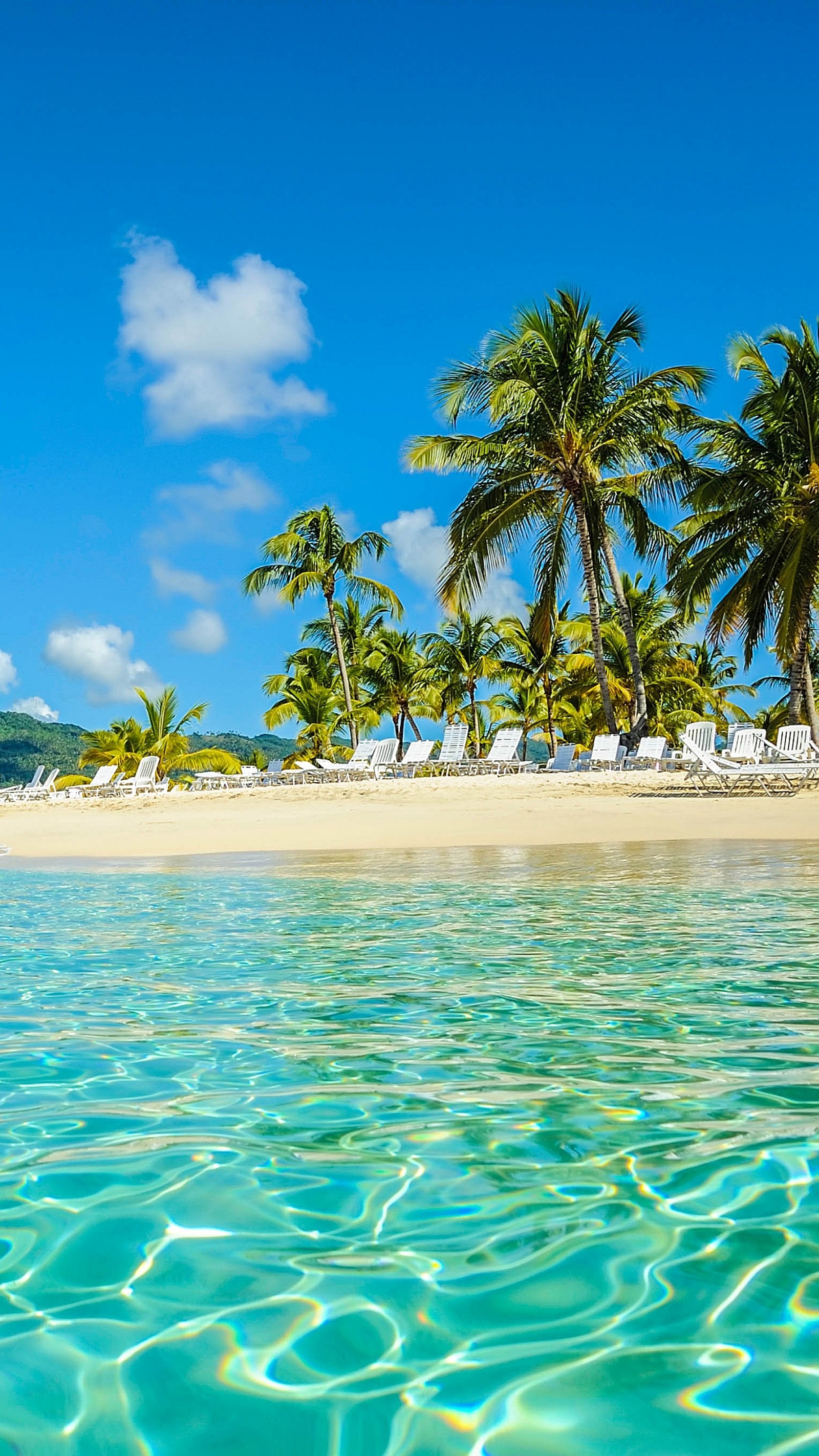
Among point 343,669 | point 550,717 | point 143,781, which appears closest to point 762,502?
point 343,669

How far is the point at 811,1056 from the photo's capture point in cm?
341

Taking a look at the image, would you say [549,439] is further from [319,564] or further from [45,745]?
[45,745]

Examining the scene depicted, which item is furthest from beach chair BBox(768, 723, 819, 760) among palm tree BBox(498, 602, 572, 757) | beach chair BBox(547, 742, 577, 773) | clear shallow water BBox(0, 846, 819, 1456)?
clear shallow water BBox(0, 846, 819, 1456)

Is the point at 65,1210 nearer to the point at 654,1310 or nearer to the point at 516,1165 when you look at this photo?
the point at 516,1165

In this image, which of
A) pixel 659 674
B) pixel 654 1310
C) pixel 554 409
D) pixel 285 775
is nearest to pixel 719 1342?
pixel 654 1310

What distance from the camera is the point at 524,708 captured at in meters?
39.4

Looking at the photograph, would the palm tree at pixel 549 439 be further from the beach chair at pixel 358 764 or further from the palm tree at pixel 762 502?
the beach chair at pixel 358 764

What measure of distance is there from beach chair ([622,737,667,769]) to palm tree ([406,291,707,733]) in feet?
3.47

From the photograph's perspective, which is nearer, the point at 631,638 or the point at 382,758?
the point at 631,638

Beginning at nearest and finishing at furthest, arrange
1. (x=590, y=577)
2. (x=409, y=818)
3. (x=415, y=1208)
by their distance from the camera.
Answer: (x=415, y=1208)
(x=409, y=818)
(x=590, y=577)

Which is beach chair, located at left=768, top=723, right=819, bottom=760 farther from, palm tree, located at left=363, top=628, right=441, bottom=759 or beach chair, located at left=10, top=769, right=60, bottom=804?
palm tree, located at left=363, top=628, right=441, bottom=759

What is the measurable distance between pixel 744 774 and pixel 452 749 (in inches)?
335

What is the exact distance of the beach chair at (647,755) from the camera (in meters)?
21.2

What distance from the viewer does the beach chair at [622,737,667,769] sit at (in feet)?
69.6
